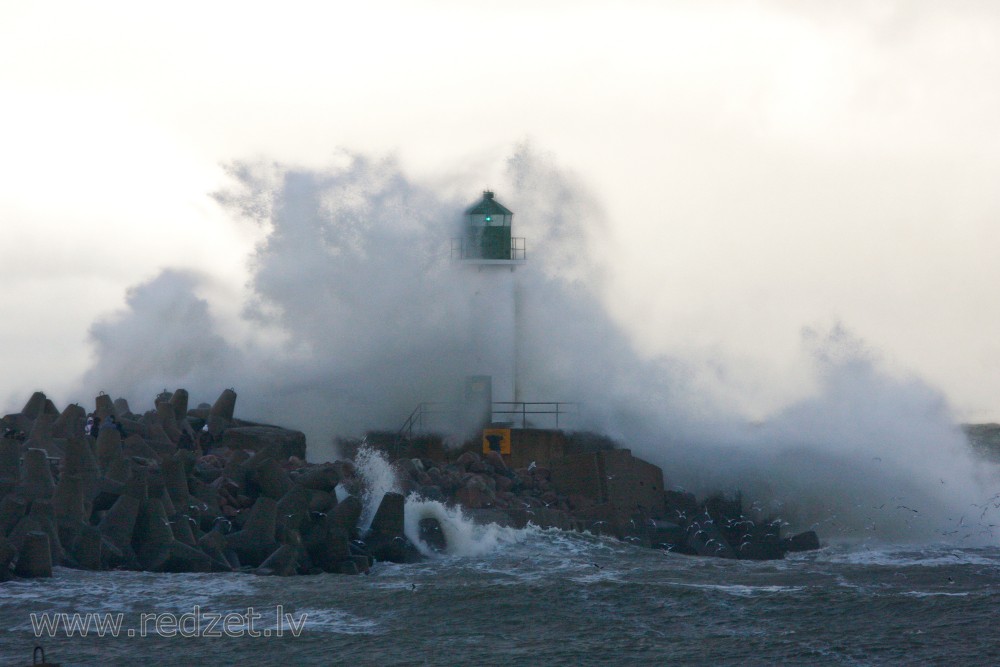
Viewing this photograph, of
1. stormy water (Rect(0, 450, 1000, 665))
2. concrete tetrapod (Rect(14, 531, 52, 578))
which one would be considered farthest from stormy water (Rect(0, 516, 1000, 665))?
concrete tetrapod (Rect(14, 531, 52, 578))

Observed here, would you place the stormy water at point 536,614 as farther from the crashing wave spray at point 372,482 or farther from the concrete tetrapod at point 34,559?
the crashing wave spray at point 372,482

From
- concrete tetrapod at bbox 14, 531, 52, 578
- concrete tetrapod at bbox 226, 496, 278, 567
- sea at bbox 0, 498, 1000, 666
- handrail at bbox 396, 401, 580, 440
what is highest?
handrail at bbox 396, 401, 580, 440

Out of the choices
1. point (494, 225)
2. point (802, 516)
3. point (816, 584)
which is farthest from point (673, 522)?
point (494, 225)

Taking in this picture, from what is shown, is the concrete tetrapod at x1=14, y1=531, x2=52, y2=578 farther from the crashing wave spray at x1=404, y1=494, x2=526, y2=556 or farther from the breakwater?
the crashing wave spray at x1=404, y1=494, x2=526, y2=556

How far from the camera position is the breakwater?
15.9m

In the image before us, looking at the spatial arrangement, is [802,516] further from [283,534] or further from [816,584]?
[283,534]

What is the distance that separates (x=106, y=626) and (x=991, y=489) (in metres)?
17.1

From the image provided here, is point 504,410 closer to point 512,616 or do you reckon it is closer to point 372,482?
point 372,482

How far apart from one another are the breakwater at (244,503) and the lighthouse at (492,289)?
3.87m

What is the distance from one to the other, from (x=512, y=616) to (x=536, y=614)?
31cm

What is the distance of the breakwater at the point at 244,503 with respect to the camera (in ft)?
52.2

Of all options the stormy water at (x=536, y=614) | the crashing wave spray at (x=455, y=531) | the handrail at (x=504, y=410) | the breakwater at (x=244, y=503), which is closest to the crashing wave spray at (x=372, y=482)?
the breakwater at (x=244, y=503)

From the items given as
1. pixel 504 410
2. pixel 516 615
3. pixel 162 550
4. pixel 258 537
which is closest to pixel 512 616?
pixel 516 615

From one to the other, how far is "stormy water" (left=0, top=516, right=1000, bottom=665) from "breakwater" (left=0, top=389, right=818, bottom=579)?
13.7 inches
